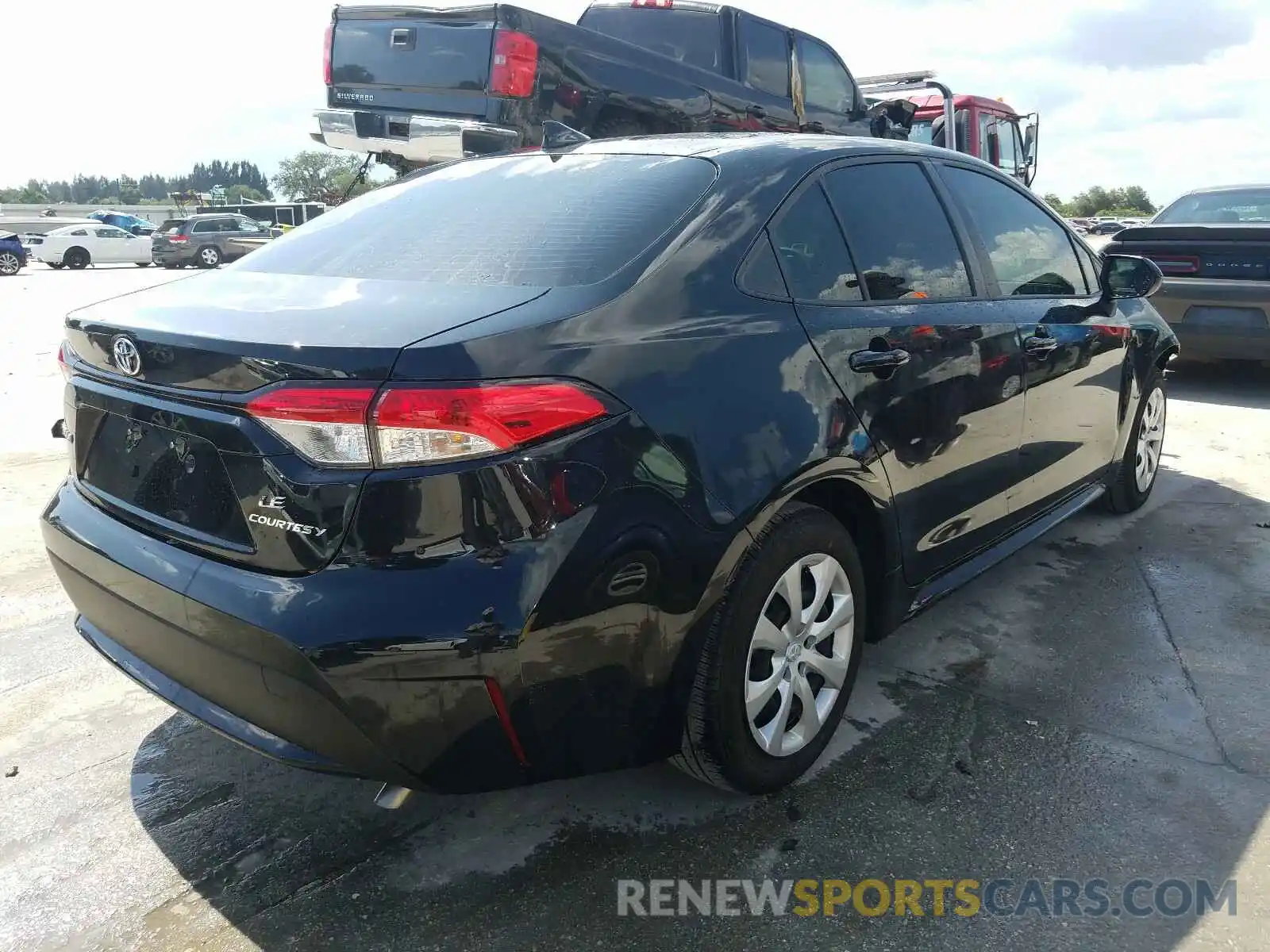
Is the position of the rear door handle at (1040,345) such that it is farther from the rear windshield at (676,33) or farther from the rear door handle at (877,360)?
the rear windshield at (676,33)

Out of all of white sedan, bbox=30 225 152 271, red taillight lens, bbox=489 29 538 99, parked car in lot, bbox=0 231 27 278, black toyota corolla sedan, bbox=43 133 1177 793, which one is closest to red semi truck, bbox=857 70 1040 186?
red taillight lens, bbox=489 29 538 99

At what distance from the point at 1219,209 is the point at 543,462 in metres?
8.47

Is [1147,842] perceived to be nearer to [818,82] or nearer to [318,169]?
[818,82]

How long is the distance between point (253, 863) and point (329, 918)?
31 centimetres

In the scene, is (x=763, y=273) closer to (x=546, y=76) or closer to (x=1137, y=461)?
(x=1137, y=461)

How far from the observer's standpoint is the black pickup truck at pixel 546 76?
6.71m

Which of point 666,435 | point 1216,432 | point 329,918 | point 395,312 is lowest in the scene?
point 329,918

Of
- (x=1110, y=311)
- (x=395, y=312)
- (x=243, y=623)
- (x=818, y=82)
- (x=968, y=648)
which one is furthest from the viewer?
(x=818, y=82)

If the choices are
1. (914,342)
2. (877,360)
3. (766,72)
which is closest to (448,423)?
(877,360)

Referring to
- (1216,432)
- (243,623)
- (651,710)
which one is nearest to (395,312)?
(243,623)

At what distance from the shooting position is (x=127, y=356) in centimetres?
222

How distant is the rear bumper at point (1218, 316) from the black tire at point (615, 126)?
408 cm

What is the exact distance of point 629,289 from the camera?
2184 millimetres

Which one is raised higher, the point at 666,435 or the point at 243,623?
the point at 666,435
